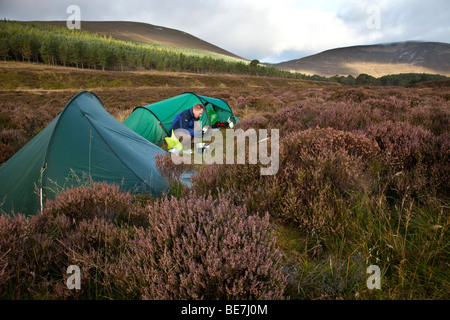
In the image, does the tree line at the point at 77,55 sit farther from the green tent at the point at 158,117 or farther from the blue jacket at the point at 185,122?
the blue jacket at the point at 185,122

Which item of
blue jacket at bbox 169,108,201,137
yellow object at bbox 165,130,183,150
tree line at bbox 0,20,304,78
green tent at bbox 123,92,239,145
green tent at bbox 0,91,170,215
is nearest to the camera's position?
green tent at bbox 0,91,170,215

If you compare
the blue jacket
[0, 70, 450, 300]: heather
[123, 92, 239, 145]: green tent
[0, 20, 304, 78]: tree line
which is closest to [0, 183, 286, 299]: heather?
[0, 70, 450, 300]: heather

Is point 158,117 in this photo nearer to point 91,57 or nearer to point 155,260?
point 155,260

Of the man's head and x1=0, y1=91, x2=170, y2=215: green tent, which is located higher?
the man's head

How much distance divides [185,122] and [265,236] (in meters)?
6.79

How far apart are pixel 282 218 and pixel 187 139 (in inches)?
235

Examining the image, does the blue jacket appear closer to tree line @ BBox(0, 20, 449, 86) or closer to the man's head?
the man's head

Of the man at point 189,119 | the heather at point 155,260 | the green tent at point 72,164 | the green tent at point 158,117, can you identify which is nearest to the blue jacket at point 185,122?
the man at point 189,119

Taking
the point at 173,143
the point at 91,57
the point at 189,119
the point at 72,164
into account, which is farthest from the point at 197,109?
the point at 91,57

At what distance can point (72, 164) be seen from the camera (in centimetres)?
375

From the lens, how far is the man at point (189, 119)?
8086 mm

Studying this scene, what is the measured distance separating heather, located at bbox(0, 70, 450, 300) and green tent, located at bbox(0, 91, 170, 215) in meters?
0.83

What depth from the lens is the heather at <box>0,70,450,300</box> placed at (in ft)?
5.08
